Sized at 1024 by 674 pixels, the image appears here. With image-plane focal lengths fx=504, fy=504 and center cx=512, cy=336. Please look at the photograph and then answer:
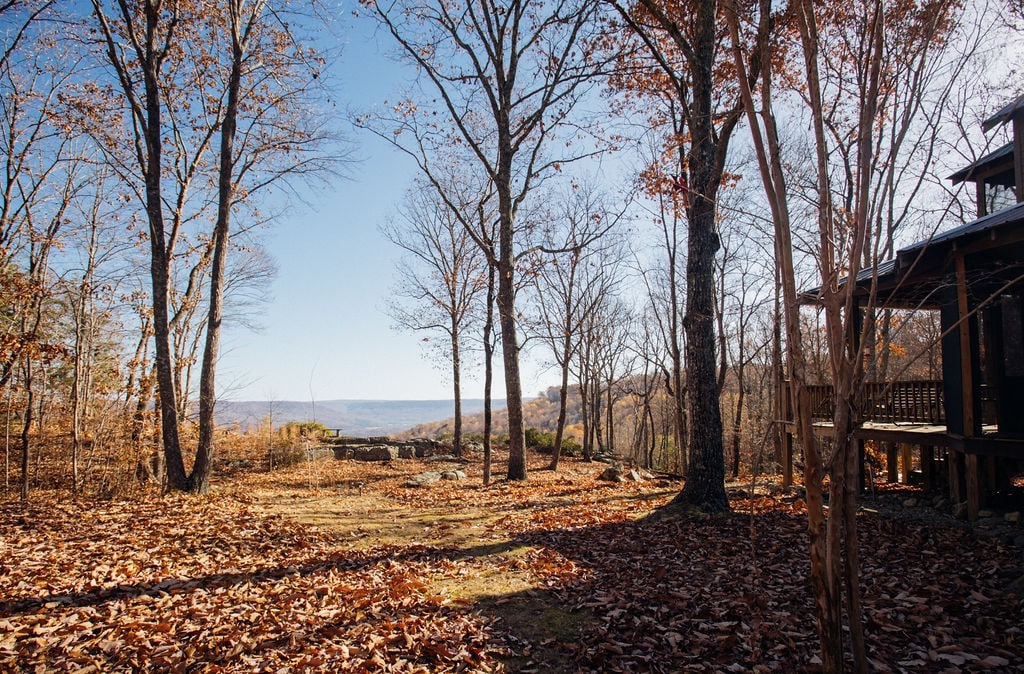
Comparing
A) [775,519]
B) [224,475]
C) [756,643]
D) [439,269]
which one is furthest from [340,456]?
[756,643]

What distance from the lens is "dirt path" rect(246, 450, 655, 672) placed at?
393cm

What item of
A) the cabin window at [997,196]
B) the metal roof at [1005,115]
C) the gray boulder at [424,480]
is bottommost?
the gray boulder at [424,480]

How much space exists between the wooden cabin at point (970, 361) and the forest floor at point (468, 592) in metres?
1.24

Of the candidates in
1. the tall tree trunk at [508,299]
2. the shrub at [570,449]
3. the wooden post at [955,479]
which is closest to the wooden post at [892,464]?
the wooden post at [955,479]

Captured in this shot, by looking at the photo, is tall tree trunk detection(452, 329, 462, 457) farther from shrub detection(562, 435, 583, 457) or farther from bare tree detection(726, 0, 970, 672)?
bare tree detection(726, 0, 970, 672)

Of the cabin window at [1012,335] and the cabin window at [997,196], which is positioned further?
the cabin window at [997,196]

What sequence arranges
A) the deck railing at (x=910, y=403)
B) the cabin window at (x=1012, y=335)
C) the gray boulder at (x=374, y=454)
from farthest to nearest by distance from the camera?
the gray boulder at (x=374, y=454), the deck railing at (x=910, y=403), the cabin window at (x=1012, y=335)

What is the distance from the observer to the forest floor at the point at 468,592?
3.39 metres

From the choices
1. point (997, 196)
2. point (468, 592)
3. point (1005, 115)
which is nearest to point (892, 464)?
point (997, 196)

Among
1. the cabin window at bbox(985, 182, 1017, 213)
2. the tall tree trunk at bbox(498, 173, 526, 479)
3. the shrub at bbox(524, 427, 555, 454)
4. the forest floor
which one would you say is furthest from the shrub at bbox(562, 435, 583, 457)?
the cabin window at bbox(985, 182, 1017, 213)

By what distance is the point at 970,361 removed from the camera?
21.3 feet

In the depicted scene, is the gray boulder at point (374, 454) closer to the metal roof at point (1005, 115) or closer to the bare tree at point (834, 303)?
the bare tree at point (834, 303)

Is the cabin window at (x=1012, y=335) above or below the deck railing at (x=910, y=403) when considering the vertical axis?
above

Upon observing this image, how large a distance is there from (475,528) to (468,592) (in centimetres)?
237
